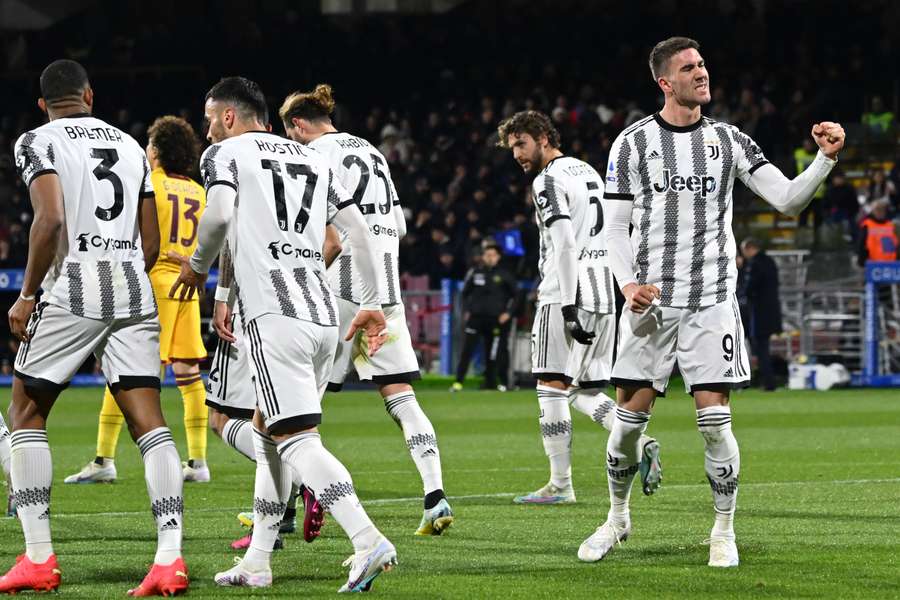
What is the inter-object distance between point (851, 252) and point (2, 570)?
20007 millimetres

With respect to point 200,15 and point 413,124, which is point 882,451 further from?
point 200,15

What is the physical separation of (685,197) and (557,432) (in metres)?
3.15

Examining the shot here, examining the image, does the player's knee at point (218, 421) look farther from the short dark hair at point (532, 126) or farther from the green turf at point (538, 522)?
the short dark hair at point (532, 126)

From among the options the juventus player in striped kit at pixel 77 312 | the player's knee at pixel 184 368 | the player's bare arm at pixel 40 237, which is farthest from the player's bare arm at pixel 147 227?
the player's knee at pixel 184 368

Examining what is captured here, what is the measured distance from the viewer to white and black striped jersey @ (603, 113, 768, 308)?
7031mm

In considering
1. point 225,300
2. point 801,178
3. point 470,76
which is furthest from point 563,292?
point 470,76

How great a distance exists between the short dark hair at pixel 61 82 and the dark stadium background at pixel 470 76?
56.5 feet

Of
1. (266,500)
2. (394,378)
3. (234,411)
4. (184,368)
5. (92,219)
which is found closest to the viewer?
(92,219)

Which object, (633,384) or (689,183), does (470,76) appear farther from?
(633,384)

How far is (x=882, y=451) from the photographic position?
12.8 m

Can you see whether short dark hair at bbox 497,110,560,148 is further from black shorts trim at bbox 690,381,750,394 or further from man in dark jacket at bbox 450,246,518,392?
man in dark jacket at bbox 450,246,518,392

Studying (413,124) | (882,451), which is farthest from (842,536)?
(413,124)

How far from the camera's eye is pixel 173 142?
414 inches

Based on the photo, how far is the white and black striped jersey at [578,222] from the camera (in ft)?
31.4
